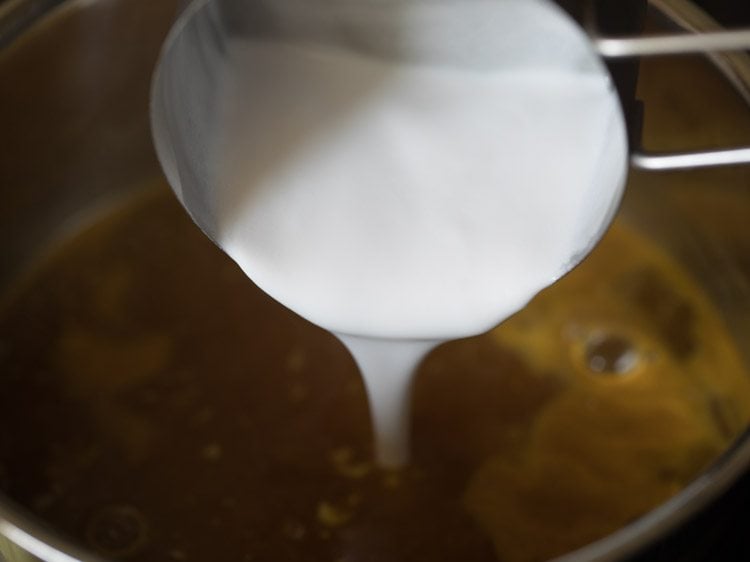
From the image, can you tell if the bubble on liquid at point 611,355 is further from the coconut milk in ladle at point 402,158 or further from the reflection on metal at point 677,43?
the reflection on metal at point 677,43

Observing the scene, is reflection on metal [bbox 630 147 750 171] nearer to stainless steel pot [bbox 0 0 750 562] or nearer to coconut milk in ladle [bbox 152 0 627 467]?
coconut milk in ladle [bbox 152 0 627 467]

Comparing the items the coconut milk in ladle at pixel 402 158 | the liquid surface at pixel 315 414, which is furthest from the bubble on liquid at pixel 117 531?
the coconut milk in ladle at pixel 402 158

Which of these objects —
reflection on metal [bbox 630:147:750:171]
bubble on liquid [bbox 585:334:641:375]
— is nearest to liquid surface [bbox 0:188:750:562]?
bubble on liquid [bbox 585:334:641:375]

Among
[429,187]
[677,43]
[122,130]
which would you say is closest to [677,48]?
[677,43]

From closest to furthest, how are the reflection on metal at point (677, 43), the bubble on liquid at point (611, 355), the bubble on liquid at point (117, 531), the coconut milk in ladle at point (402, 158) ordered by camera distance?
the reflection on metal at point (677, 43)
the coconut milk in ladle at point (402, 158)
the bubble on liquid at point (117, 531)
the bubble on liquid at point (611, 355)

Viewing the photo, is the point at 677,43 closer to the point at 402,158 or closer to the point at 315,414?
the point at 402,158

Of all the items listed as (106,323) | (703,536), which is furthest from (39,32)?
(703,536)
